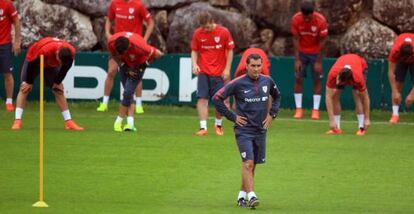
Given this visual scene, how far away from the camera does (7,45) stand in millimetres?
24219

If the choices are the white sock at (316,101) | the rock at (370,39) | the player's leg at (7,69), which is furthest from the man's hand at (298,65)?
the player's leg at (7,69)

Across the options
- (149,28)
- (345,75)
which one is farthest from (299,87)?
(345,75)

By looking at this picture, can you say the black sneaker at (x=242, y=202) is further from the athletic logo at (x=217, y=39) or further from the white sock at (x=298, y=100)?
the white sock at (x=298, y=100)

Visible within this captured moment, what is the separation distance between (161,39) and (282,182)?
10.9 m

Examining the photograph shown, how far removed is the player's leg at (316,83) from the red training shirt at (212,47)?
337 cm

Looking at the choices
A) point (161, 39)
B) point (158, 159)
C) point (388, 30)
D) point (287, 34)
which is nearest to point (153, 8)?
point (161, 39)

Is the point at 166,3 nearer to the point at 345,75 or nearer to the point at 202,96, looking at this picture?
the point at 202,96

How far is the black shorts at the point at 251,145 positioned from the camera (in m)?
14.5

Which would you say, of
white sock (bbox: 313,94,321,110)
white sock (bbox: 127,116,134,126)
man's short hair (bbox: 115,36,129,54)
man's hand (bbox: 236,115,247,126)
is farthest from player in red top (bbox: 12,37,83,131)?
man's hand (bbox: 236,115,247,126)

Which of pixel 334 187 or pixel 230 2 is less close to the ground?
pixel 230 2

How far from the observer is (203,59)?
21.4 metres

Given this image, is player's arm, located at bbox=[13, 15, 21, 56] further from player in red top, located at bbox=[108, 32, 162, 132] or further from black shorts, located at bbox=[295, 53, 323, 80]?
black shorts, located at bbox=[295, 53, 323, 80]

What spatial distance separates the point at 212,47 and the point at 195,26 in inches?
217

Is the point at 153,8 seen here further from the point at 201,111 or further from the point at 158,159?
the point at 158,159
